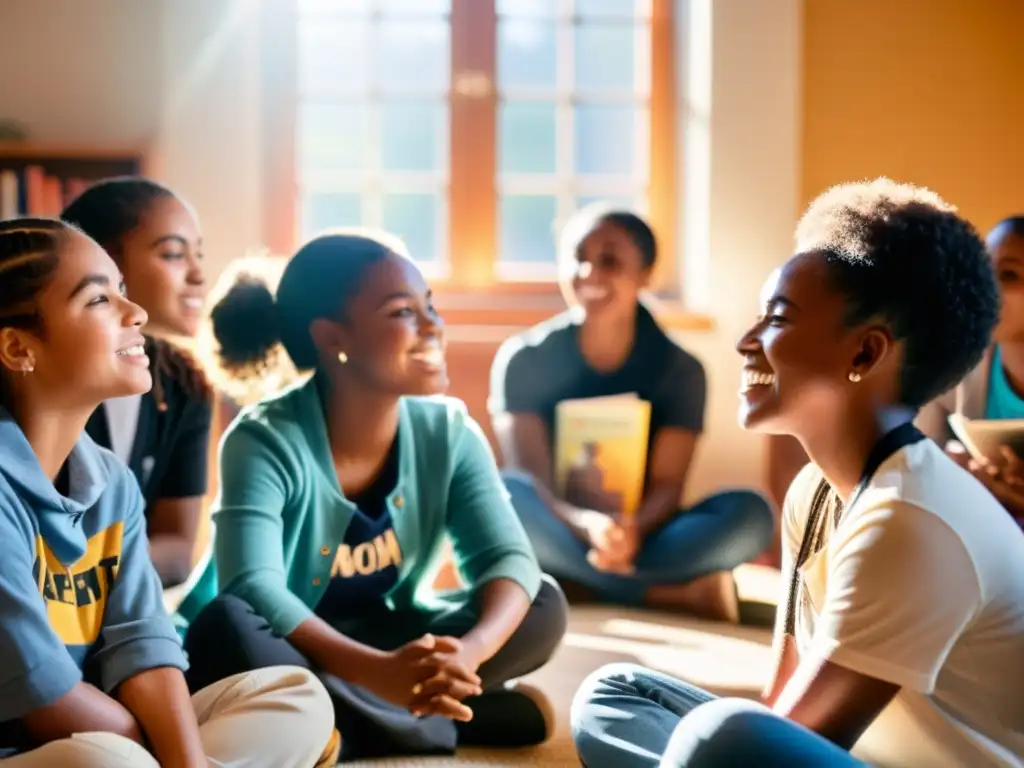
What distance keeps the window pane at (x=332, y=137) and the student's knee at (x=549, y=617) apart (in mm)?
2002

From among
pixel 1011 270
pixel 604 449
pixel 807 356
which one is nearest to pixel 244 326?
pixel 807 356

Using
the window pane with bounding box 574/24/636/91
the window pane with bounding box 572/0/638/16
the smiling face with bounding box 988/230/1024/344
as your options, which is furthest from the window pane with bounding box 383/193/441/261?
the smiling face with bounding box 988/230/1024/344

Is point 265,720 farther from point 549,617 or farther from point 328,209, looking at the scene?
point 328,209

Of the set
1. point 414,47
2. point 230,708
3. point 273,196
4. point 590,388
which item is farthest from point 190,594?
point 414,47

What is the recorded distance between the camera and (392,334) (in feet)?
5.07

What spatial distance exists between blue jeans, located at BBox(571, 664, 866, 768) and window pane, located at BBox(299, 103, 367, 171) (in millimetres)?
2354

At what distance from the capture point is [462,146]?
334 centimetres

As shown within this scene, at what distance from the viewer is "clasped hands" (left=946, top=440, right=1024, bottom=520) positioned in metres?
1.86

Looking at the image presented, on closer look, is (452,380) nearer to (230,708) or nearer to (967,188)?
(967,188)

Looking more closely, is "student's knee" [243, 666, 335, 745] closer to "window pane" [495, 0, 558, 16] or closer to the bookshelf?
the bookshelf

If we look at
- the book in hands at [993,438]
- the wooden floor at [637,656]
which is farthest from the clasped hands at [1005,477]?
the wooden floor at [637,656]

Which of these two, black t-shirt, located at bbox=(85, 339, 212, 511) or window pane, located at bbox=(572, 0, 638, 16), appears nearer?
black t-shirt, located at bbox=(85, 339, 212, 511)

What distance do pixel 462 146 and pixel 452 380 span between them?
648mm

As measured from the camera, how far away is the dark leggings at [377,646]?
53.2 inches
